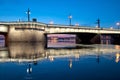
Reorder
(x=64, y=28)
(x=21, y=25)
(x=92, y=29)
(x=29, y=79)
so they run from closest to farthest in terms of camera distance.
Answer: (x=29, y=79) < (x=21, y=25) < (x=64, y=28) < (x=92, y=29)

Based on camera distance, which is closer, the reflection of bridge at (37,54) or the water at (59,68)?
the water at (59,68)

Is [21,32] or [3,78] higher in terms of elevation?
[21,32]

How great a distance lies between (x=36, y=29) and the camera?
69750 millimetres

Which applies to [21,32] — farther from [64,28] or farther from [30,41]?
[64,28]

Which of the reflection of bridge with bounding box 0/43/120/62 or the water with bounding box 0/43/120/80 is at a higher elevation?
the reflection of bridge with bounding box 0/43/120/62

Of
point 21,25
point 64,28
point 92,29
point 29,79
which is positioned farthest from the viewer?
point 92,29

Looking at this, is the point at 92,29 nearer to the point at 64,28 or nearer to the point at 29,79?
the point at 64,28

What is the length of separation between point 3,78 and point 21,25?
195 feet

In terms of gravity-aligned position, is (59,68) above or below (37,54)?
below

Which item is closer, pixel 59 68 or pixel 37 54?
pixel 59 68

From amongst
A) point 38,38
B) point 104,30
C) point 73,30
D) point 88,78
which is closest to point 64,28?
point 73,30

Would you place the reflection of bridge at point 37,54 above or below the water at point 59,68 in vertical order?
above

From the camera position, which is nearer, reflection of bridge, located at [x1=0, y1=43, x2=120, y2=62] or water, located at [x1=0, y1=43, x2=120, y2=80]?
water, located at [x1=0, y1=43, x2=120, y2=80]

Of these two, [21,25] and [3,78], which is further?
[21,25]
